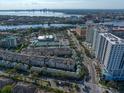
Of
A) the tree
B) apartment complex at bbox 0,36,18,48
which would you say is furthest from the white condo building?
apartment complex at bbox 0,36,18,48

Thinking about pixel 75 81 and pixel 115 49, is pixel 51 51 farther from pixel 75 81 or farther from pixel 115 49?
pixel 115 49

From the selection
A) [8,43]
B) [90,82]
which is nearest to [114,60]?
[90,82]

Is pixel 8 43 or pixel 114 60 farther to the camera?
pixel 8 43

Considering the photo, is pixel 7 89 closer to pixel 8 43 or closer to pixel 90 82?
A: pixel 90 82

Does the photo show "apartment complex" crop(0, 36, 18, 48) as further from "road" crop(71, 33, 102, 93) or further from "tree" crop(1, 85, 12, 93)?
"tree" crop(1, 85, 12, 93)

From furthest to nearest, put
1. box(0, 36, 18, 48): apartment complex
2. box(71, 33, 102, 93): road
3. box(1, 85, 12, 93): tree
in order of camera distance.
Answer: box(0, 36, 18, 48): apartment complex
box(71, 33, 102, 93): road
box(1, 85, 12, 93): tree

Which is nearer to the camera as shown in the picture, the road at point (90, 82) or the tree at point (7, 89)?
the tree at point (7, 89)

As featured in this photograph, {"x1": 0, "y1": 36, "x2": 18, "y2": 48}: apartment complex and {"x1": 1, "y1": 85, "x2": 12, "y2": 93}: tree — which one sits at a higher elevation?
{"x1": 0, "y1": 36, "x2": 18, "y2": 48}: apartment complex

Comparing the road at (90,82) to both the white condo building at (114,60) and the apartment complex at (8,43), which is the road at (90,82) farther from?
the apartment complex at (8,43)

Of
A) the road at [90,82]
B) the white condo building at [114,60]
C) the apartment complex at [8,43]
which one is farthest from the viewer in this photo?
the apartment complex at [8,43]

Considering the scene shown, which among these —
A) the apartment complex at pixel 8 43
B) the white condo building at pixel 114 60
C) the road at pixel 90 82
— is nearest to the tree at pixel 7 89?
the road at pixel 90 82

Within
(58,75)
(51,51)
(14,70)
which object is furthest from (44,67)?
(51,51)
